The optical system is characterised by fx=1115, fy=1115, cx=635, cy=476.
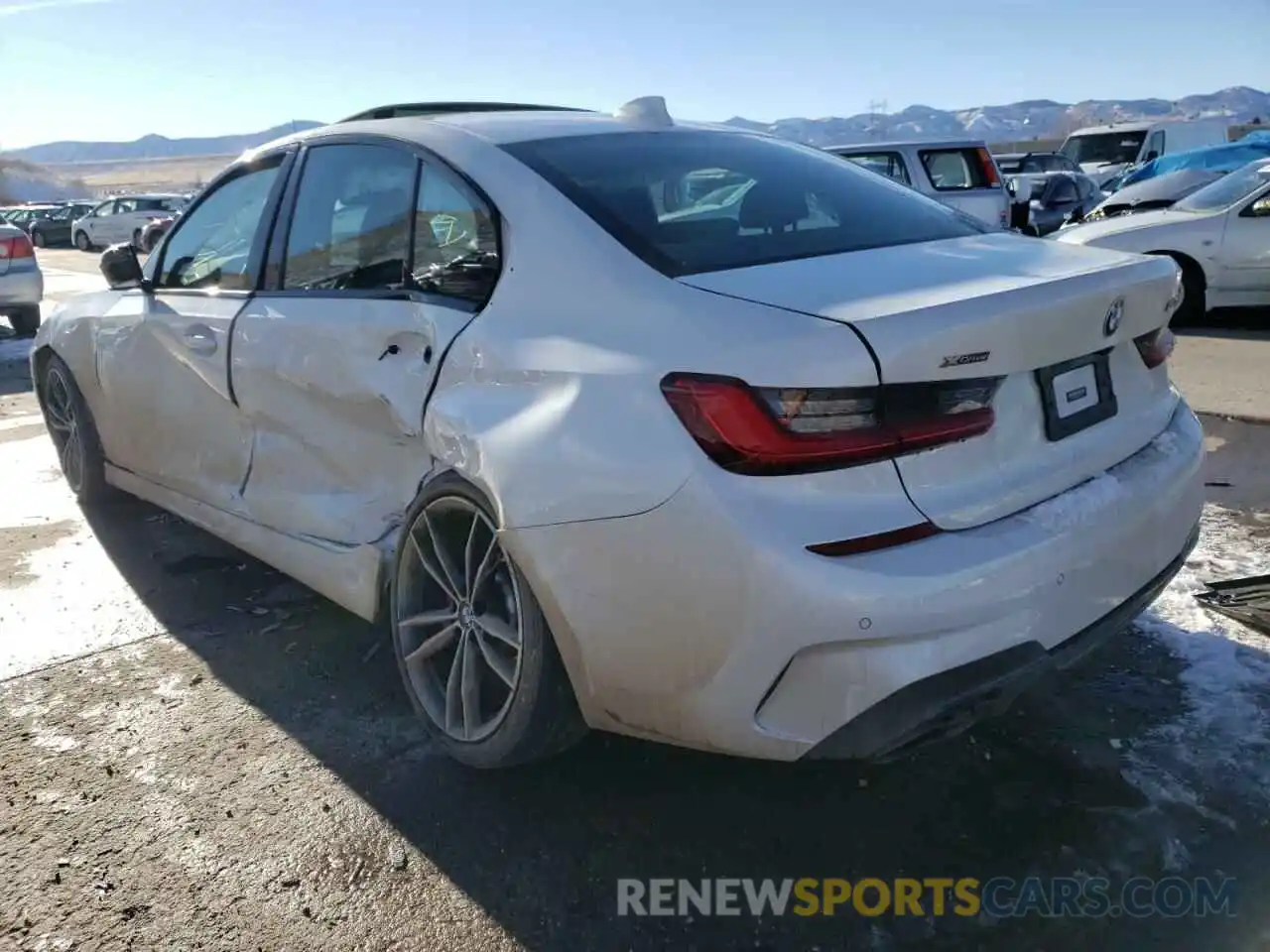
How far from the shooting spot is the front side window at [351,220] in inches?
122

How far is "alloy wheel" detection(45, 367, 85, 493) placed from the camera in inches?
192

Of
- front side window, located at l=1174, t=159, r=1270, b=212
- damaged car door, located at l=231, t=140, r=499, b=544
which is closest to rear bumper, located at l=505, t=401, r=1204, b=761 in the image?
damaged car door, located at l=231, t=140, r=499, b=544

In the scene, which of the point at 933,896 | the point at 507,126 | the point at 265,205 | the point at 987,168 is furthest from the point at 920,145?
the point at 933,896

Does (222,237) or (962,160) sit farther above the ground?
(222,237)

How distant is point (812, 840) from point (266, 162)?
2786mm

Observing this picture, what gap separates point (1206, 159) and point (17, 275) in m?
17.5

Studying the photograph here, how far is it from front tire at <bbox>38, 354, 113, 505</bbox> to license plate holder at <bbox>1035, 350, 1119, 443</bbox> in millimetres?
4022

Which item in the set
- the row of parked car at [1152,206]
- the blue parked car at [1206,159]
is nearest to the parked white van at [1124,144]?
the blue parked car at [1206,159]

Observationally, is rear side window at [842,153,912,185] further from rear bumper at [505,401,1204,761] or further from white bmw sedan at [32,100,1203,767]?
rear bumper at [505,401,1204,761]

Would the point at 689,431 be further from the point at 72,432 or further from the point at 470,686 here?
the point at 72,432

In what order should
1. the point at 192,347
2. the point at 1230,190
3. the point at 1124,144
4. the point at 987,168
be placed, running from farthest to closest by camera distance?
the point at 1124,144 < the point at 987,168 < the point at 1230,190 < the point at 192,347

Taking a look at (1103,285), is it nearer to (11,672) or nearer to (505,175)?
(505,175)

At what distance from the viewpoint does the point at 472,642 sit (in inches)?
110

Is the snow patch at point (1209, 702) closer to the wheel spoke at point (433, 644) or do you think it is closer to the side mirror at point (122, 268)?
the wheel spoke at point (433, 644)
